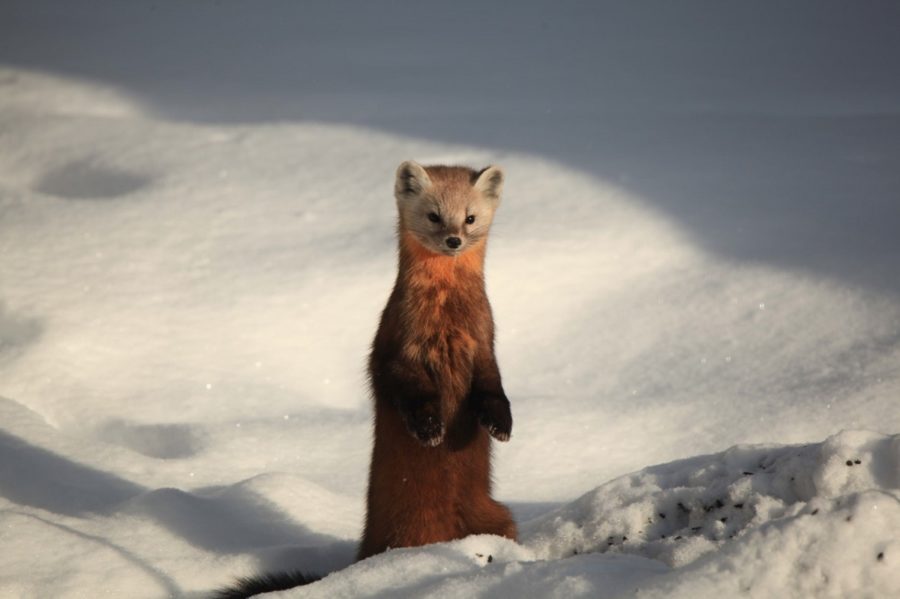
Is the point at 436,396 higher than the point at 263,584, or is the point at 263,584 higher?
the point at 436,396

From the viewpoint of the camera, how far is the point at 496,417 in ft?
9.48

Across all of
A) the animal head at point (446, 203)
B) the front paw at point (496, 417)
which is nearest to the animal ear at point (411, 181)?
the animal head at point (446, 203)

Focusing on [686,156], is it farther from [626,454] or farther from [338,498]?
[338,498]

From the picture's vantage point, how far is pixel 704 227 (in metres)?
5.71

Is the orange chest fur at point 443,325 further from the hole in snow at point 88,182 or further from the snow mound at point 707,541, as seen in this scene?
the hole in snow at point 88,182

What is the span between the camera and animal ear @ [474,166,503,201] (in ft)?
10.6

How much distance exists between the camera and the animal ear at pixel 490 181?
128 inches

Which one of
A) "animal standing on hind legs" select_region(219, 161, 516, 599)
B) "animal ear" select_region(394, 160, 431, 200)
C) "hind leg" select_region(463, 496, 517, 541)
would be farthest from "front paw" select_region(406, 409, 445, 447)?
"animal ear" select_region(394, 160, 431, 200)

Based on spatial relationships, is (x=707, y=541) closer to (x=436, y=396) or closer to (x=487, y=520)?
(x=487, y=520)

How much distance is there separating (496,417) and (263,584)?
71cm

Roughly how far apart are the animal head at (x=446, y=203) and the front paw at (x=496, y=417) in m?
0.40

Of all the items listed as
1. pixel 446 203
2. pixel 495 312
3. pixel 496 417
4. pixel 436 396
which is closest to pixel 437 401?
pixel 436 396

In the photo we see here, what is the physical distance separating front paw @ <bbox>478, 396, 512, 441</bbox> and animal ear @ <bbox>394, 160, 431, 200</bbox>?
2.05ft

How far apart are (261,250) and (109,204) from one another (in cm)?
102
